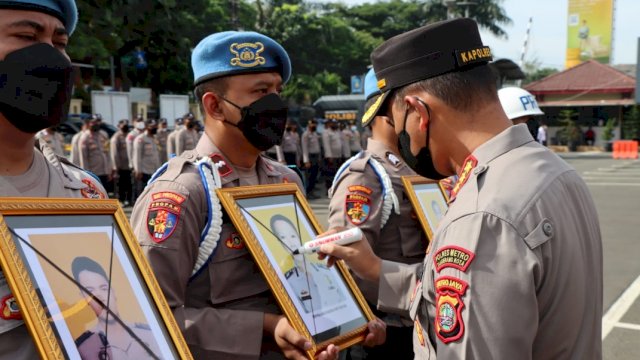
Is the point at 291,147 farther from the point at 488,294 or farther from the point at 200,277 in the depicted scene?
the point at 488,294

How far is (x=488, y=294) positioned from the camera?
126cm

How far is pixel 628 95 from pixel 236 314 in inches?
1352

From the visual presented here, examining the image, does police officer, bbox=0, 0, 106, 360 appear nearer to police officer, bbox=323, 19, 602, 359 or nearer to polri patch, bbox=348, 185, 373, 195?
police officer, bbox=323, 19, 602, 359

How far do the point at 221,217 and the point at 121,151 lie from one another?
10.8 metres

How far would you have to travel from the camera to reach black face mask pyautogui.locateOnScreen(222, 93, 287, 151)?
6.99 feet

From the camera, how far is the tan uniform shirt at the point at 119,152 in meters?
11.8

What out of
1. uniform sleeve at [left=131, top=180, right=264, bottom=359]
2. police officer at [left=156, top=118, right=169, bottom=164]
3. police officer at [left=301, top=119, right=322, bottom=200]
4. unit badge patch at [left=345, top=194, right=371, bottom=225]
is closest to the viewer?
uniform sleeve at [left=131, top=180, right=264, bottom=359]

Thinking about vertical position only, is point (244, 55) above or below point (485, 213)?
above

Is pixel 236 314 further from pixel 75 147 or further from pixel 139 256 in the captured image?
pixel 75 147

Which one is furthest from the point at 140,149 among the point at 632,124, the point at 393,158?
the point at 632,124

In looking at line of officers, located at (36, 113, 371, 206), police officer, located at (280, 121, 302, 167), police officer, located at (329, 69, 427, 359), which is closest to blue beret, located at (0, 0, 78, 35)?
police officer, located at (329, 69, 427, 359)

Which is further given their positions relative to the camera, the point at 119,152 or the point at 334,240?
the point at 119,152

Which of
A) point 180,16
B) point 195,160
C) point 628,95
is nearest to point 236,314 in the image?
point 195,160

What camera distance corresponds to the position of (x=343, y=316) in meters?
1.92
